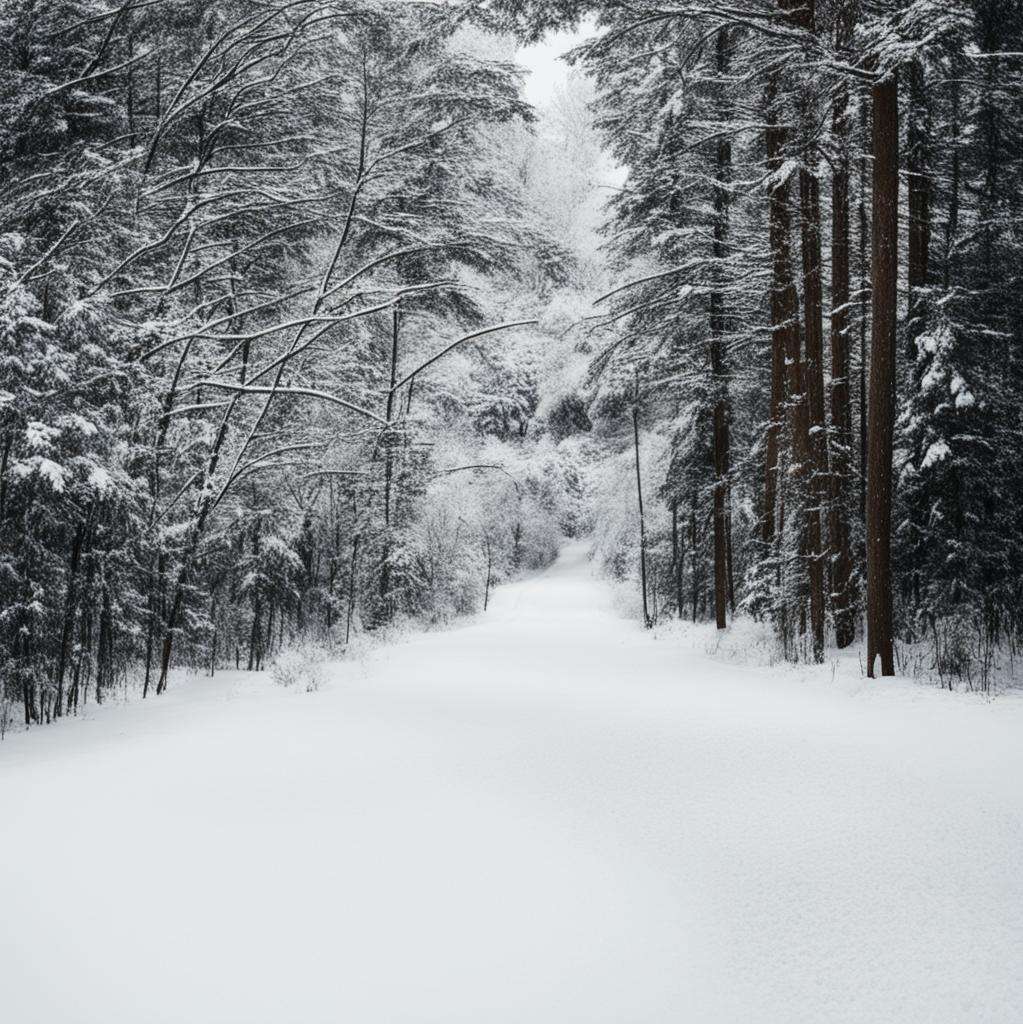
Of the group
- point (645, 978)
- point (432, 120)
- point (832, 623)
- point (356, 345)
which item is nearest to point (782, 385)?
point (832, 623)

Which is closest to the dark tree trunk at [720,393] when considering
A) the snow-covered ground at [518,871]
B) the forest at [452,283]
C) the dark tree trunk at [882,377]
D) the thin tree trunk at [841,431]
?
the forest at [452,283]

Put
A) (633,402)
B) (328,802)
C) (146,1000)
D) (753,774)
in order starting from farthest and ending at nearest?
(633,402), (753,774), (328,802), (146,1000)

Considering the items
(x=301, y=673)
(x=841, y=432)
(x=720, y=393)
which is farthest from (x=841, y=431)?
(x=301, y=673)

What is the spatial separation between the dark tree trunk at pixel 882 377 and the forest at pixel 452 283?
0.04 metres

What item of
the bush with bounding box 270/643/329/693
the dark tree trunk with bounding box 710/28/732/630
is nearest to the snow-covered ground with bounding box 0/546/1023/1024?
the bush with bounding box 270/643/329/693

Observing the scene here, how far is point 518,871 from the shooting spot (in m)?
3.00

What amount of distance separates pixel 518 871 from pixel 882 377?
736cm

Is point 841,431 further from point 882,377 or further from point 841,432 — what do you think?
point 882,377

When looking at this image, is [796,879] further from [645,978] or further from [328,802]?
[328,802]

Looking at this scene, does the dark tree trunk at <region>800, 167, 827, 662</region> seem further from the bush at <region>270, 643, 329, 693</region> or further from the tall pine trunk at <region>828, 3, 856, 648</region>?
the bush at <region>270, 643, 329, 693</region>

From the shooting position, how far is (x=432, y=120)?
Result: 23.1 feet

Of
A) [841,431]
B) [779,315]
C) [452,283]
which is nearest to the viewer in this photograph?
[452,283]

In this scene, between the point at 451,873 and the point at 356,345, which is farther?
the point at 356,345

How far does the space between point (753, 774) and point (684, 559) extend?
779 inches
